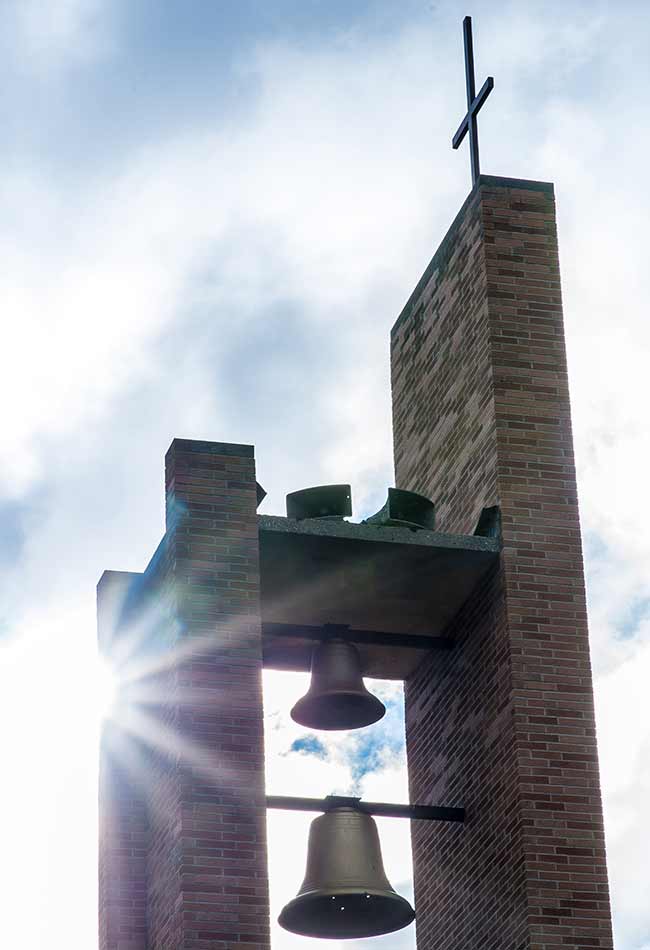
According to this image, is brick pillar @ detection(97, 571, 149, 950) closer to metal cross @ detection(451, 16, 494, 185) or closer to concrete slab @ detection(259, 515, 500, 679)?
concrete slab @ detection(259, 515, 500, 679)

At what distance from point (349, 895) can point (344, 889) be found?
0.09 m

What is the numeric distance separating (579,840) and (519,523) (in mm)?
2233

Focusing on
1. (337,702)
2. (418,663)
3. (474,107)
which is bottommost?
(337,702)

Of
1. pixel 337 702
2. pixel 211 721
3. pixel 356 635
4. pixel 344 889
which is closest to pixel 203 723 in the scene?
pixel 211 721

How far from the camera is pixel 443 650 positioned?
18.1m

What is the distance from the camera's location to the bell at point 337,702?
A: 56.5ft

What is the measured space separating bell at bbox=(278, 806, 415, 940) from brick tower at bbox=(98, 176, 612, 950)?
0.75m

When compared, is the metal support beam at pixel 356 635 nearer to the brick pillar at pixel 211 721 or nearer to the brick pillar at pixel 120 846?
the brick pillar at pixel 120 846

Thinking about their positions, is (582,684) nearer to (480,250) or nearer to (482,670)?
(482,670)

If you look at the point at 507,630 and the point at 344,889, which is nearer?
the point at 344,889

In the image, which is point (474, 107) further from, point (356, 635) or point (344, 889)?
point (344, 889)

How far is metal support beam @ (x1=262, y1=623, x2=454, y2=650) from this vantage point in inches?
696

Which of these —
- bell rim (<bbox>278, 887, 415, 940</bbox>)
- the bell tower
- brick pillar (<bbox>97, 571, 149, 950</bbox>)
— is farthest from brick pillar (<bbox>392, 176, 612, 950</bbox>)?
brick pillar (<bbox>97, 571, 149, 950</bbox>)

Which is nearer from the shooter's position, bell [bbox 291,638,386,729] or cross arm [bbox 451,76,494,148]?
bell [bbox 291,638,386,729]
